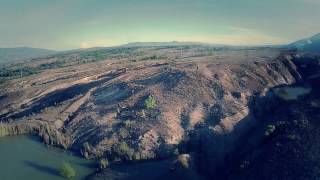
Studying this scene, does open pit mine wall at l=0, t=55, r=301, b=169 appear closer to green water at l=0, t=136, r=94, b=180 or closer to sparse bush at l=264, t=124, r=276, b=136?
green water at l=0, t=136, r=94, b=180

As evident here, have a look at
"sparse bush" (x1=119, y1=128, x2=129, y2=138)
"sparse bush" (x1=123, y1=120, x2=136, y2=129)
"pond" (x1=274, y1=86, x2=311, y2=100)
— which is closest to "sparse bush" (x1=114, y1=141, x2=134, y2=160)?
"sparse bush" (x1=119, y1=128, x2=129, y2=138)

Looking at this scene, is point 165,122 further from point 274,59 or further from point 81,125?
point 274,59

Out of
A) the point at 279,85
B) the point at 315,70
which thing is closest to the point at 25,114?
the point at 279,85

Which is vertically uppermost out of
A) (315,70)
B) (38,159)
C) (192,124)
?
(315,70)

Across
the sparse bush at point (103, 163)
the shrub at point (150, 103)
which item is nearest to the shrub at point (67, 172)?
the sparse bush at point (103, 163)

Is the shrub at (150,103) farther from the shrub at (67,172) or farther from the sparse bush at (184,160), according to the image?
the shrub at (67,172)

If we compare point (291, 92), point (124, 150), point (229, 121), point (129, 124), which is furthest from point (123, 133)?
point (291, 92)

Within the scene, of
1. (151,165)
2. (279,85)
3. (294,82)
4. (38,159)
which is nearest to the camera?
(151,165)
